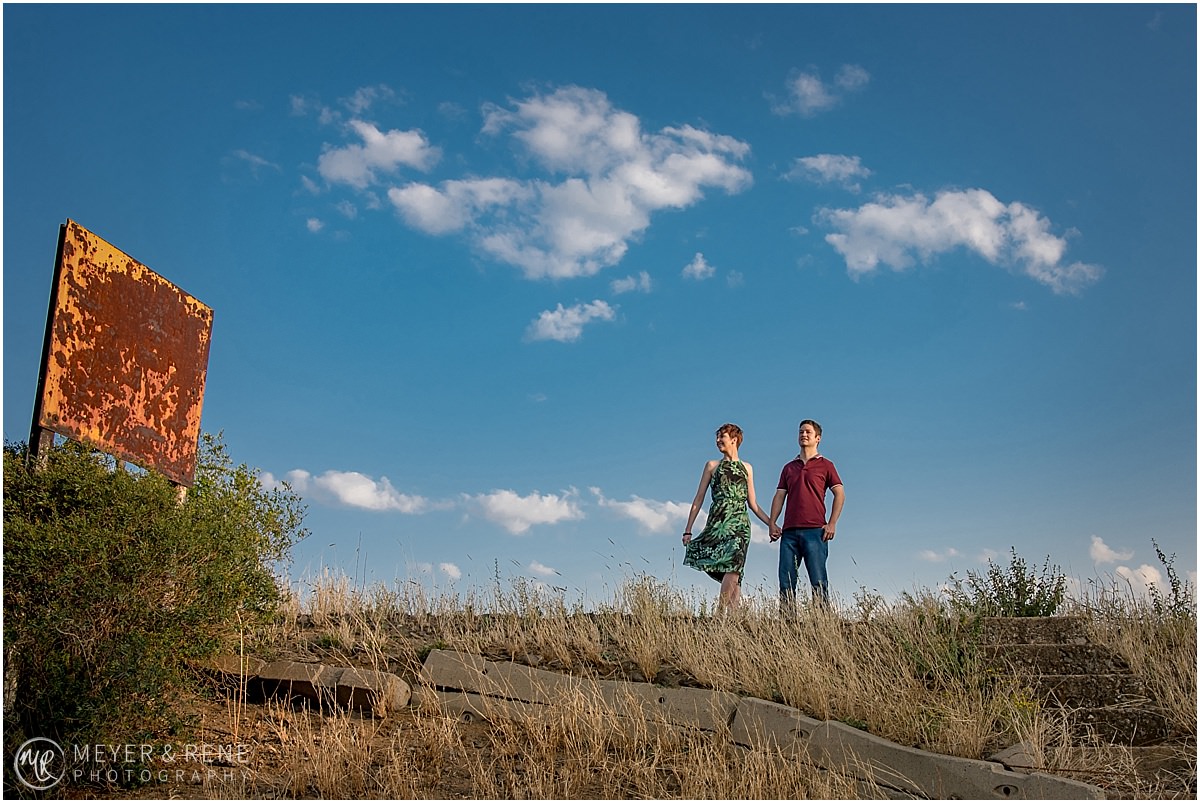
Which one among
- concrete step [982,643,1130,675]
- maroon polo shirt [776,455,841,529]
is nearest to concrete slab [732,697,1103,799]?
concrete step [982,643,1130,675]

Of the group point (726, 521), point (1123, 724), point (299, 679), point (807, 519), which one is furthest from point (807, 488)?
point (299, 679)

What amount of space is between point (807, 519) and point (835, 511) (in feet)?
1.19

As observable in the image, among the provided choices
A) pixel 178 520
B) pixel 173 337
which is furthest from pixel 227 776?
pixel 173 337

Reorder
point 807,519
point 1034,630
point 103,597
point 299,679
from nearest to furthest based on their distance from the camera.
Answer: point 103,597
point 299,679
point 1034,630
point 807,519

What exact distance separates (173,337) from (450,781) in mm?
5203

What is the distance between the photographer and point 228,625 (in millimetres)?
8062

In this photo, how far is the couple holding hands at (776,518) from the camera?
10.7 meters

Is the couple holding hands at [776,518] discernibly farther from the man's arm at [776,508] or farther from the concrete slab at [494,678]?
the concrete slab at [494,678]

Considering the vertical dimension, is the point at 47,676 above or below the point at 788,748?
above

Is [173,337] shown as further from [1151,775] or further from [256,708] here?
[1151,775]

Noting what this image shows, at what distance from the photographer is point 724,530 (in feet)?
35.6

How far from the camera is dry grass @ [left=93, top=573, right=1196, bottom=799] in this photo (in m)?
7.15

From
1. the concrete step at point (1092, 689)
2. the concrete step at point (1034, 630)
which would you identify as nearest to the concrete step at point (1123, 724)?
the concrete step at point (1092, 689)

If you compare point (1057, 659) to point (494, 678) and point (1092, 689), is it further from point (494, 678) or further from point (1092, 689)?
point (494, 678)
